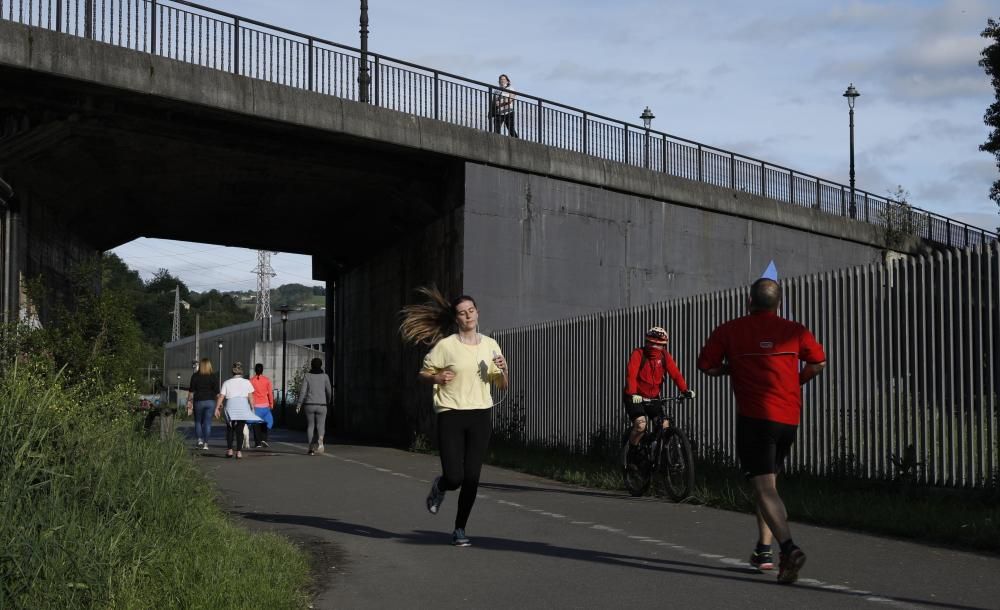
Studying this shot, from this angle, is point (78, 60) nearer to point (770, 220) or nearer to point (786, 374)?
point (786, 374)

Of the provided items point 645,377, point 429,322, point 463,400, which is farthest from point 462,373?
point 645,377

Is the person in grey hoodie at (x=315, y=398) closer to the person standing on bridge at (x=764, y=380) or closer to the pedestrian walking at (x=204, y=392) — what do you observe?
the pedestrian walking at (x=204, y=392)

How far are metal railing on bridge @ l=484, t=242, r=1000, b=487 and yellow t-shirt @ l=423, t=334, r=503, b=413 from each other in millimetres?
4383

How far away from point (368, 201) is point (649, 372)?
1518 centimetres

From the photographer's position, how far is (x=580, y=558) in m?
8.03

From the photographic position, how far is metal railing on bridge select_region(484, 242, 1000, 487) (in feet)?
34.7

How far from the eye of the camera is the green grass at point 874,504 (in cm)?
884

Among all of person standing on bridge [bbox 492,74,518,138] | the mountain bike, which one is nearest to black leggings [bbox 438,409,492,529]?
the mountain bike

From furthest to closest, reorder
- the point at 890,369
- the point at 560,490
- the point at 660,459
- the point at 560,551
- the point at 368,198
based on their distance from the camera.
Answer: the point at 368,198, the point at 560,490, the point at 660,459, the point at 890,369, the point at 560,551

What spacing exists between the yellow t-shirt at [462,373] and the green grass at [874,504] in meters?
3.27

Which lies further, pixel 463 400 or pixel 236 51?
pixel 236 51

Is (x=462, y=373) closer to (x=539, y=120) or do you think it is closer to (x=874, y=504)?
(x=874, y=504)

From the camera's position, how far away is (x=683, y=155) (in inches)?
1097

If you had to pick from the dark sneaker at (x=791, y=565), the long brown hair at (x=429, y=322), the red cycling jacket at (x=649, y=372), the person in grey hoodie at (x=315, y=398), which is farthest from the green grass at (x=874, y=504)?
the person in grey hoodie at (x=315, y=398)
